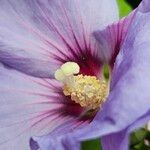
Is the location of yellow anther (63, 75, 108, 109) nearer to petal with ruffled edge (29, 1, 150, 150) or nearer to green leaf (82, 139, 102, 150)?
green leaf (82, 139, 102, 150)

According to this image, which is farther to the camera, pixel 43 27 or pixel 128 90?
pixel 43 27

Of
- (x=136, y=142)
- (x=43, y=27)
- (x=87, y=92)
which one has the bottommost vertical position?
(x=136, y=142)

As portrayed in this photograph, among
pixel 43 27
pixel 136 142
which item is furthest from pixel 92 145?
pixel 43 27

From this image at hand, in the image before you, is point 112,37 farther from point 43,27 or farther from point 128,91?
point 128,91

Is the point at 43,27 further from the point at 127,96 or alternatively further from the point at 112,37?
the point at 127,96

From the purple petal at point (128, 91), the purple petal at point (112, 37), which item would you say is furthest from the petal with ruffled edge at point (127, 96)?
the purple petal at point (112, 37)

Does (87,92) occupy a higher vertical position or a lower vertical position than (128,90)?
lower

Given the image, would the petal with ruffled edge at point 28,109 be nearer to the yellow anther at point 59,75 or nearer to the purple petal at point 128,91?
the yellow anther at point 59,75

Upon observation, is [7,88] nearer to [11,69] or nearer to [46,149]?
[11,69]
